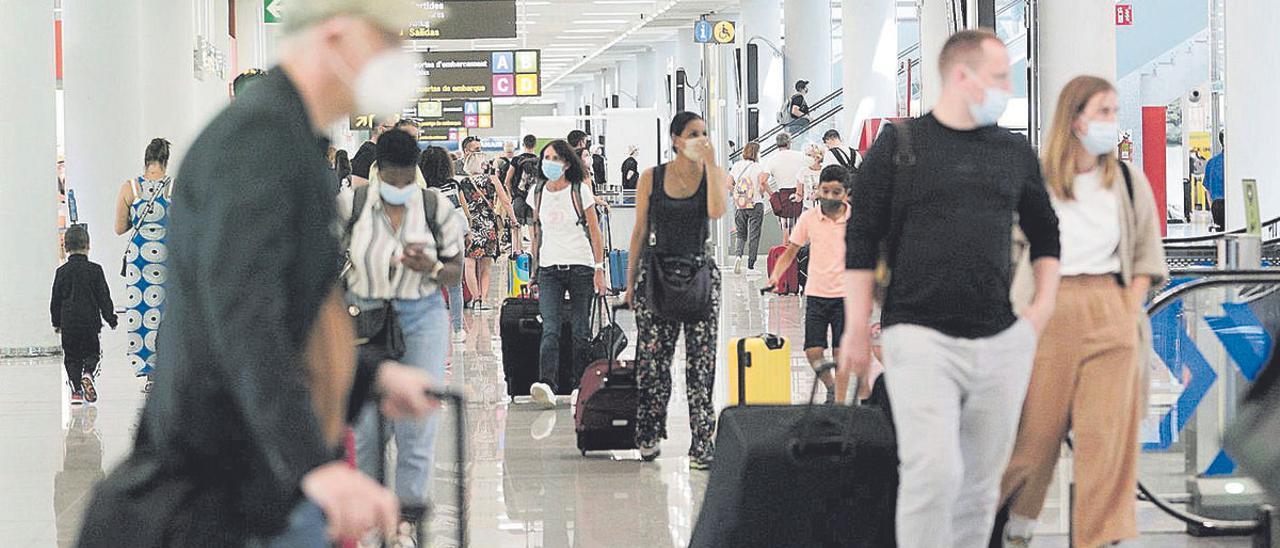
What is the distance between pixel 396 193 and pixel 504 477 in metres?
2.30

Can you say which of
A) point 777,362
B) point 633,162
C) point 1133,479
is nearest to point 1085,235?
point 1133,479

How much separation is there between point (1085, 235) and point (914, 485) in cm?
121

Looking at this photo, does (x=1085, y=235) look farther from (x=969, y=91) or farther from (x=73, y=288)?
(x=73, y=288)

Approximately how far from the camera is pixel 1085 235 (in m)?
5.43

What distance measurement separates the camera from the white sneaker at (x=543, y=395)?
10.5 m

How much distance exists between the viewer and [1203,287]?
20.2ft

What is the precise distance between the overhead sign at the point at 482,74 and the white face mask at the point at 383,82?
97.7 ft

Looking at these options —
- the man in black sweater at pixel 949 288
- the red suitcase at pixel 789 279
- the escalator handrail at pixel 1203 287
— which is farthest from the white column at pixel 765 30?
the man in black sweater at pixel 949 288

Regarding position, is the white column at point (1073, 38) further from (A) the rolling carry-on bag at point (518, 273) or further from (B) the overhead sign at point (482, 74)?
(B) the overhead sign at point (482, 74)

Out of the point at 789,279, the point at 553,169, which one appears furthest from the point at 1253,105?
the point at 553,169

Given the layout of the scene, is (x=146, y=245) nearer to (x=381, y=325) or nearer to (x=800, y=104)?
(x=381, y=325)

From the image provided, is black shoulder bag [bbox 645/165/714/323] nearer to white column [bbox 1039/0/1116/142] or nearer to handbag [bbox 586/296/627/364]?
handbag [bbox 586/296/627/364]

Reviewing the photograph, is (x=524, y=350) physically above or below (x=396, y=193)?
below

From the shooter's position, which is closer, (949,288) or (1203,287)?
(949,288)
